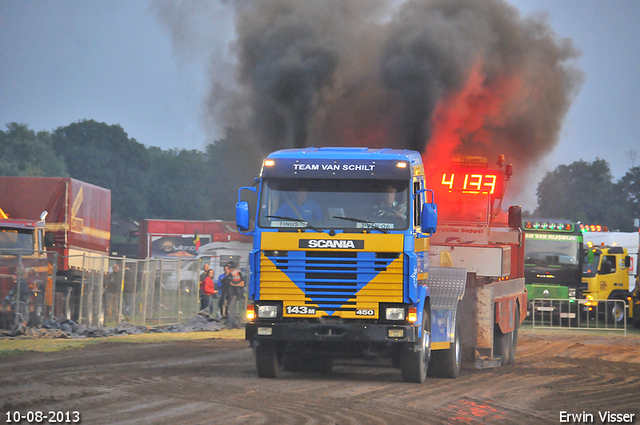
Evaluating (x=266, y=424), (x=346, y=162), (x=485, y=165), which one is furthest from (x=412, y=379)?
(x=485, y=165)

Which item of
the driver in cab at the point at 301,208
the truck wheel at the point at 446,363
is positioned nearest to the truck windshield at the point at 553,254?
the truck wheel at the point at 446,363

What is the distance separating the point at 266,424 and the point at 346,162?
4568 millimetres

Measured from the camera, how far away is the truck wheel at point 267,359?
41.2 ft

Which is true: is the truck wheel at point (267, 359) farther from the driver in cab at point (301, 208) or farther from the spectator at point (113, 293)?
the spectator at point (113, 293)

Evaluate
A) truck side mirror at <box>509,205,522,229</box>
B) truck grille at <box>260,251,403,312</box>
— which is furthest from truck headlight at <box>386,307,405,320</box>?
truck side mirror at <box>509,205,522,229</box>

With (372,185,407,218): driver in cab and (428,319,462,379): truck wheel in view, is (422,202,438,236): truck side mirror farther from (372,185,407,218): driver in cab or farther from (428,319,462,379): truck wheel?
(428,319,462,379): truck wheel

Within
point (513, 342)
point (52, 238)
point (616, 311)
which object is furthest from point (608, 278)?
point (52, 238)

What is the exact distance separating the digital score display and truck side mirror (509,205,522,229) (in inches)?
19.5

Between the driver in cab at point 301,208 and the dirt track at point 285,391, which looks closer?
the dirt track at point 285,391

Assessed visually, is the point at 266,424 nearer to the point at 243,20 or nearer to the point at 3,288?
the point at 3,288

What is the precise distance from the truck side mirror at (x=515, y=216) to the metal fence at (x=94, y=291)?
10.5 metres

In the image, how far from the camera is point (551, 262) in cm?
3038

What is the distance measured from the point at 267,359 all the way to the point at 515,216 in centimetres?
747

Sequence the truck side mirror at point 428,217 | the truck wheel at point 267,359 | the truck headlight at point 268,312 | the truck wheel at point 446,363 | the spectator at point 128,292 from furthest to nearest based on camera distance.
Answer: the spectator at point 128,292, the truck wheel at point 446,363, the truck wheel at point 267,359, the truck side mirror at point 428,217, the truck headlight at point 268,312
